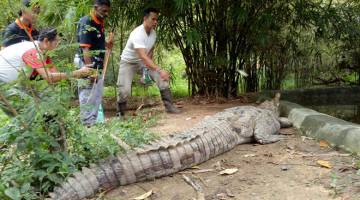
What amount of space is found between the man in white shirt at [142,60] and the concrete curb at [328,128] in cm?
174

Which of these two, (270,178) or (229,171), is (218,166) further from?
(270,178)

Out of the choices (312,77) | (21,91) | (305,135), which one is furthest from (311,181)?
(312,77)

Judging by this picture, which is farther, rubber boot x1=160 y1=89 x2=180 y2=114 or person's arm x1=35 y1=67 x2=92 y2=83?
rubber boot x1=160 y1=89 x2=180 y2=114

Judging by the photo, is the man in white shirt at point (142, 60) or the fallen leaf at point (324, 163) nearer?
the fallen leaf at point (324, 163)

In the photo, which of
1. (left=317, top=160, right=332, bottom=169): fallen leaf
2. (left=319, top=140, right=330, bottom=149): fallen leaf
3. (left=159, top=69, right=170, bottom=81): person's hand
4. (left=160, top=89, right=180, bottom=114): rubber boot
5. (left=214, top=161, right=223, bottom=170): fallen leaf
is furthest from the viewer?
(left=160, top=89, right=180, bottom=114): rubber boot

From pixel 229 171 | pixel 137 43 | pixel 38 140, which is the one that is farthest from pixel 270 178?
pixel 137 43

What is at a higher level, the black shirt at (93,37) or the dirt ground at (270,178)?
the black shirt at (93,37)

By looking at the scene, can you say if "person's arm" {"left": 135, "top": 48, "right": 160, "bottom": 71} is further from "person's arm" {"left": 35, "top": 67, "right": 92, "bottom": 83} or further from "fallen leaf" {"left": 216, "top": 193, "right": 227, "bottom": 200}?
"fallen leaf" {"left": 216, "top": 193, "right": 227, "bottom": 200}

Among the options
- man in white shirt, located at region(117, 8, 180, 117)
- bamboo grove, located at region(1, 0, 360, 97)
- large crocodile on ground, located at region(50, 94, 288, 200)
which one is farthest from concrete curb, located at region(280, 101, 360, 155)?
man in white shirt, located at region(117, 8, 180, 117)

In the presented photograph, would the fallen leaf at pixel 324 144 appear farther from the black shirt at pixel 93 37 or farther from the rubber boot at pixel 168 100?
the black shirt at pixel 93 37

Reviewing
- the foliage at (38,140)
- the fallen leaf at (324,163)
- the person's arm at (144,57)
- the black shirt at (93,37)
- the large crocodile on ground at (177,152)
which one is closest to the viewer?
the foliage at (38,140)

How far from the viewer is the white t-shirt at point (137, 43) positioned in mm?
5535

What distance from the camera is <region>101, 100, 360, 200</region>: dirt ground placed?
10.0 ft

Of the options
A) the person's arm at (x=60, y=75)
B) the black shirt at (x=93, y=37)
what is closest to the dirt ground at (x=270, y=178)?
the person's arm at (x=60, y=75)
